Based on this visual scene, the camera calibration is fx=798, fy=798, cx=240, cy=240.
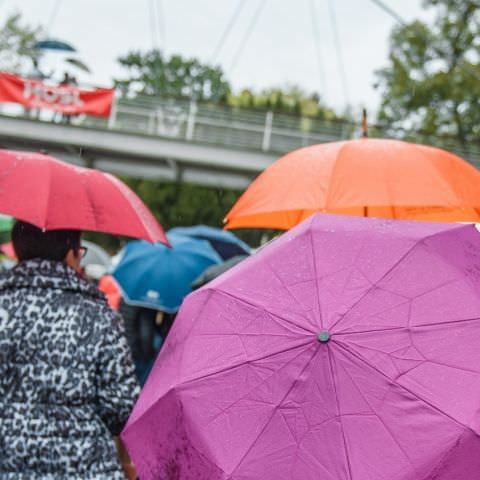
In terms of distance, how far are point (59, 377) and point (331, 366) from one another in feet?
3.17

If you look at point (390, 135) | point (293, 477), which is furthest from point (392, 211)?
point (390, 135)

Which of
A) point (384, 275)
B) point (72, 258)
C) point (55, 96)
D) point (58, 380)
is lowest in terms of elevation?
point (58, 380)

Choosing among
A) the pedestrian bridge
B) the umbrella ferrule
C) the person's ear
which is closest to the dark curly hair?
the person's ear

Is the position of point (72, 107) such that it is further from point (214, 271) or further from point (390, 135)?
point (214, 271)

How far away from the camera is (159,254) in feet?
18.0

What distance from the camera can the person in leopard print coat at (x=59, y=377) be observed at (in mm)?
2443

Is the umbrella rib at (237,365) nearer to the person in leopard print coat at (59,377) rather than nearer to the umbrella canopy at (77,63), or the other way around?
the person in leopard print coat at (59,377)

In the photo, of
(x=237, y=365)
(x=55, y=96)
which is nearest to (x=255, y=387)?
(x=237, y=365)

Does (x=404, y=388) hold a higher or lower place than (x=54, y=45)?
lower

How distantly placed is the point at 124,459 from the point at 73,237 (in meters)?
1.92

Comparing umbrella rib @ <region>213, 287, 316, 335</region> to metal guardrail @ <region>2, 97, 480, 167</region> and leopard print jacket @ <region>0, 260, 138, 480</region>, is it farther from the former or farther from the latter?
metal guardrail @ <region>2, 97, 480, 167</region>

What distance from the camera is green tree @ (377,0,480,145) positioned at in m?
27.3

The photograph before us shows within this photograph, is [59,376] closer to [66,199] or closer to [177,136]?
[66,199]

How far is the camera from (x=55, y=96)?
60.4 feet
